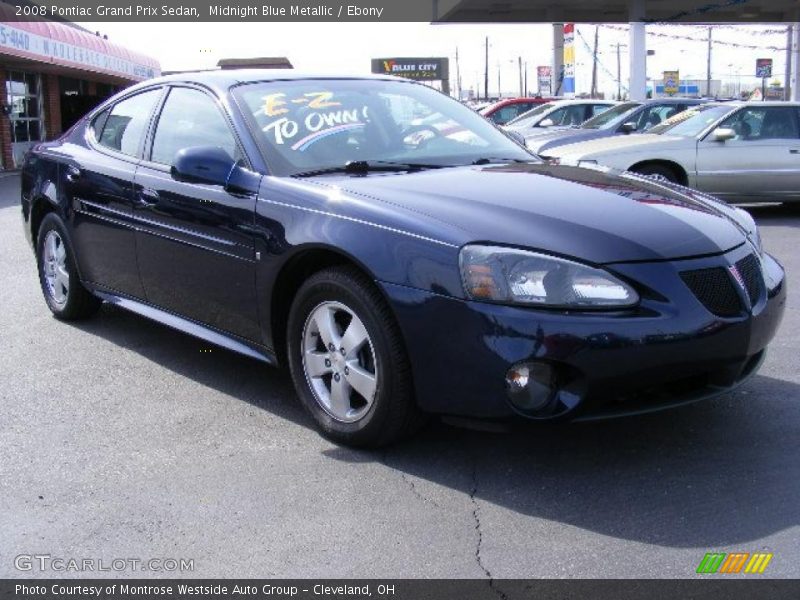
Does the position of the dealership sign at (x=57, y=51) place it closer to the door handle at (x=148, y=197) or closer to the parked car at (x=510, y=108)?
the parked car at (x=510, y=108)

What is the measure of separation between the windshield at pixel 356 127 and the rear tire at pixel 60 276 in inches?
75.3

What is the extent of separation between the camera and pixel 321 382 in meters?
3.89

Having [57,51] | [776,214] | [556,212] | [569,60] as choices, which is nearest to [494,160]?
[556,212]

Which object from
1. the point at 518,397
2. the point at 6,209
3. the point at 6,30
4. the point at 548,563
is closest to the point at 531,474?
the point at 518,397

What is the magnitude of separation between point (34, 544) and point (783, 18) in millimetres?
34541

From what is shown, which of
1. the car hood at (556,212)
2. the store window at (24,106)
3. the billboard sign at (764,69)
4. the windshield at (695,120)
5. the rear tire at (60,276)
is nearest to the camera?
the car hood at (556,212)

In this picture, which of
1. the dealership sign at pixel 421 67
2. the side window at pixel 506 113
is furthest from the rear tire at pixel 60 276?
the dealership sign at pixel 421 67

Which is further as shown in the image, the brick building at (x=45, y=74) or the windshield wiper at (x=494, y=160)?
the brick building at (x=45, y=74)

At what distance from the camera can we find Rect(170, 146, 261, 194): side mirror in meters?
4.11

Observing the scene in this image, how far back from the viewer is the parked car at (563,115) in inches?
668

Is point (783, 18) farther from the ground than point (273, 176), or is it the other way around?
point (783, 18)

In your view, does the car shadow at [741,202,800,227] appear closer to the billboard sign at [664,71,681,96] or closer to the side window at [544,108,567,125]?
the side window at [544,108,567,125]

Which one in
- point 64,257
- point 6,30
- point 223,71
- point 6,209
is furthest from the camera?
point 6,30

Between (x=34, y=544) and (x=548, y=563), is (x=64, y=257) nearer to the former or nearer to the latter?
(x=34, y=544)
